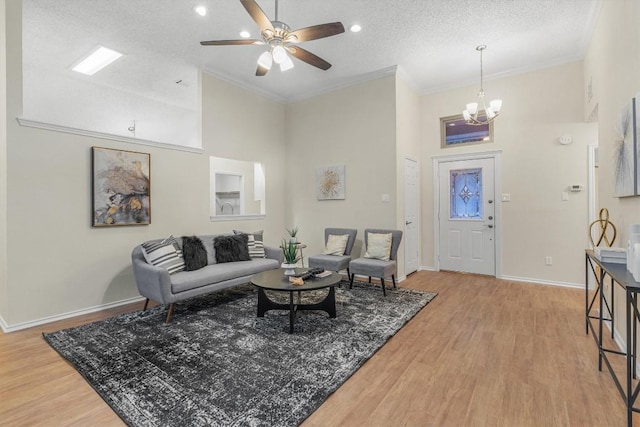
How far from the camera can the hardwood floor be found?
1.80 meters

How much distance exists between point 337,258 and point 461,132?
10.3ft

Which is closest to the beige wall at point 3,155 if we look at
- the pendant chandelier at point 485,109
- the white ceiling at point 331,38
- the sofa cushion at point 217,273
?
the white ceiling at point 331,38

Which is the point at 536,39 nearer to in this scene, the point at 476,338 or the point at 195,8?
the point at 476,338

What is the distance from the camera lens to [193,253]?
12.6 feet

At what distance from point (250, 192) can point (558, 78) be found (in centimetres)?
564

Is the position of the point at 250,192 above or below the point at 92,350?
above

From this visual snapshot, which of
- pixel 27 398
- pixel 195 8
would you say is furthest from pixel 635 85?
pixel 27 398

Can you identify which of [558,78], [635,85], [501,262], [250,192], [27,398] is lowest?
[27,398]

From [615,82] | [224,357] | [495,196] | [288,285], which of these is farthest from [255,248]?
[615,82]

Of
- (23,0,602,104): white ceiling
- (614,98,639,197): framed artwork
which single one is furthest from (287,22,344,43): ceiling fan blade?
(614,98,639,197): framed artwork

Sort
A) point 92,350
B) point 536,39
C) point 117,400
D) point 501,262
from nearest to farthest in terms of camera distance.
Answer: point 117,400 < point 92,350 < point 536,39 < point 501,262

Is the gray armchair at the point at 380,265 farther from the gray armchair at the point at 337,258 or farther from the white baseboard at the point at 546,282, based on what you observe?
the white baseboard at the point at 546,282

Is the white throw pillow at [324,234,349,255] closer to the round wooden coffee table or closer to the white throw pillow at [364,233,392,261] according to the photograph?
the white throw pillow at [364,233,392,261]

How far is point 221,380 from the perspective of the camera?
215 cm
